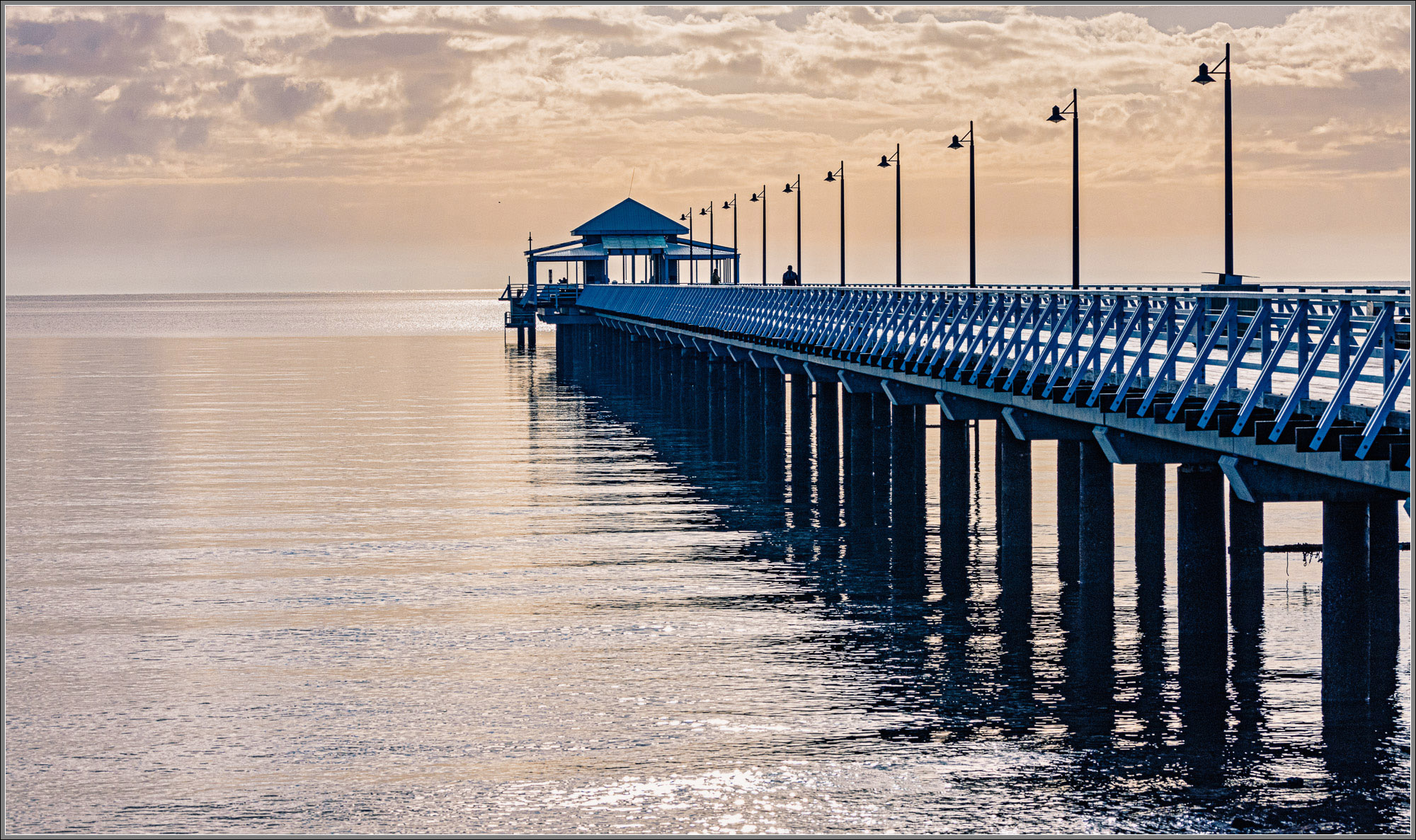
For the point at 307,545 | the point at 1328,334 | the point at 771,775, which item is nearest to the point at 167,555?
the point at 307,545

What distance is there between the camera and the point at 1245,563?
25656 mm

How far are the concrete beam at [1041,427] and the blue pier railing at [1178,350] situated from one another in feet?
1.81

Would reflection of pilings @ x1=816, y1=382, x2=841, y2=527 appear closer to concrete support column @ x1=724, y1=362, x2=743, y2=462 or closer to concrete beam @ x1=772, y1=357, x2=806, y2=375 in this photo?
concrete beam @ x1=772, y1=357, x2=806, y2=375

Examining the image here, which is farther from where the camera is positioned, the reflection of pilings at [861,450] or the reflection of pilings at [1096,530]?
the reflection of pilings at [861,450]

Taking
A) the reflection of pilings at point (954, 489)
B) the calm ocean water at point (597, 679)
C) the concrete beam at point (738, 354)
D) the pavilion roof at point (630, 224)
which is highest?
the pavilion roof at point (630, 224)

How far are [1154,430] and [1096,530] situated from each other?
450 cm

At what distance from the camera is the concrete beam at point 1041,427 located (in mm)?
25438

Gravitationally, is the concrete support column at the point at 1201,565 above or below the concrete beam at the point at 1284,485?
below

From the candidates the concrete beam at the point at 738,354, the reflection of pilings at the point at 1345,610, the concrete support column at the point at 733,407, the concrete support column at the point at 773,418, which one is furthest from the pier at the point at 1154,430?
the concrete beam at the point at 738,354

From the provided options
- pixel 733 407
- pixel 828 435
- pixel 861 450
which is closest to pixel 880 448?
pixel 861 450

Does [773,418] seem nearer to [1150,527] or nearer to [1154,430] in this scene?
[1150,527]

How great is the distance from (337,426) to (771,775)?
139ft

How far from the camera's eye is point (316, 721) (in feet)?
65.1

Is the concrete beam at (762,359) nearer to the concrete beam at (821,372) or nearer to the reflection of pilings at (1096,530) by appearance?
the concrete beam at (821,372)
